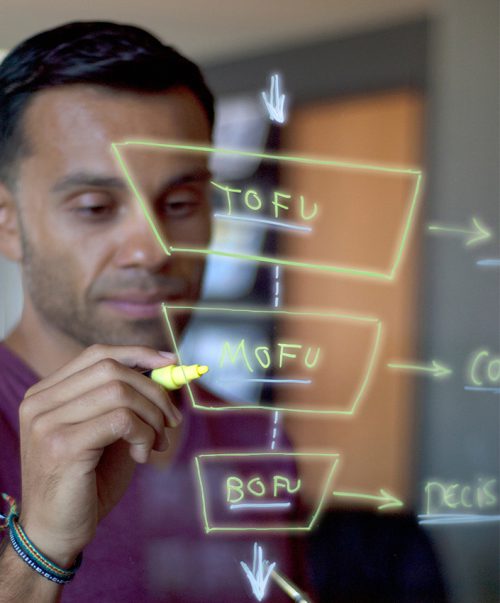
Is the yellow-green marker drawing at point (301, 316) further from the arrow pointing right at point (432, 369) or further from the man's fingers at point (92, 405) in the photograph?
the man's fingers at point (92, 405)

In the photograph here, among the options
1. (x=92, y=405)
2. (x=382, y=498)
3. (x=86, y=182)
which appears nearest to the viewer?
(x=92, y=405)

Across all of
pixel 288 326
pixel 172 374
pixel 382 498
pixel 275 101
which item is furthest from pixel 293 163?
pixel 382 498

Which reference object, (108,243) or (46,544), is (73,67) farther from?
(46,544)

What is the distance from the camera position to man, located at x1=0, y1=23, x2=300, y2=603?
2.39 feet

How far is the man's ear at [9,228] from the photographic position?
74cm

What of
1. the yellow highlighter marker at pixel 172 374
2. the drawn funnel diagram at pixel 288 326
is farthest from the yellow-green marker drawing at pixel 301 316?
the yellow highlighter marker at pixel 172 374

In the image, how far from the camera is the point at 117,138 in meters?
0.75

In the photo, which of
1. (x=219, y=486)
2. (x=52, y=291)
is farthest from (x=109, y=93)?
(x=219, y=486)

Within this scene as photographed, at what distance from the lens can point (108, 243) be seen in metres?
0.75

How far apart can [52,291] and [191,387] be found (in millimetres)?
170

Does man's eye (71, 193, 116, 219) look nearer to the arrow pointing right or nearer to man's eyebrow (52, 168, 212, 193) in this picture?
man's eyebrow (52, 168, 212, 193)

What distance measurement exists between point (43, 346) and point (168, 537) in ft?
0.76

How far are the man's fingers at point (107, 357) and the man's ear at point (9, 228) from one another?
0.15m

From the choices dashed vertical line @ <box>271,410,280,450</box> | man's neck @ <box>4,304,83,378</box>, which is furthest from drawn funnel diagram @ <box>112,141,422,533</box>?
man's neck @ <box>4,304,83,378</box>
